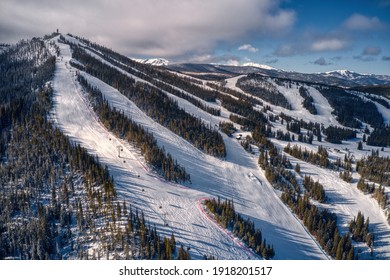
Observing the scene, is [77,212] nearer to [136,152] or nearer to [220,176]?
[136,152]

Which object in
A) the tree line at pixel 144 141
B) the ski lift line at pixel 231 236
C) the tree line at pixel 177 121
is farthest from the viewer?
the tree line at pixel 177 121

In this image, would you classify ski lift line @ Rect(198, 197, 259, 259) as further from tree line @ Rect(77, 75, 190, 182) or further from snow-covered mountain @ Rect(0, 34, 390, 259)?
tree line @ Rect(77, 75, 190, 182)

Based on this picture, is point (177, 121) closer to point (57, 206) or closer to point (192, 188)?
point (192, 188)

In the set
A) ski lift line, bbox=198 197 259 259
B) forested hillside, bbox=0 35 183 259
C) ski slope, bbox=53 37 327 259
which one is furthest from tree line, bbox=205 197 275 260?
forested hillside, bbox=0 35 183 259

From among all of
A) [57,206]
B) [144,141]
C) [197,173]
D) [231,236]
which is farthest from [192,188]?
[57,206]

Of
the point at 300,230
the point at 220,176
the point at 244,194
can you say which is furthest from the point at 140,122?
A: the point at 300,230

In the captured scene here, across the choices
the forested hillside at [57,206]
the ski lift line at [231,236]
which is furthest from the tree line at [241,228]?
the forested hillside at [57,206]

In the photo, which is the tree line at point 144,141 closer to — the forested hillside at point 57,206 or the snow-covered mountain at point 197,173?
the snow-covered mountain at point 197,173
